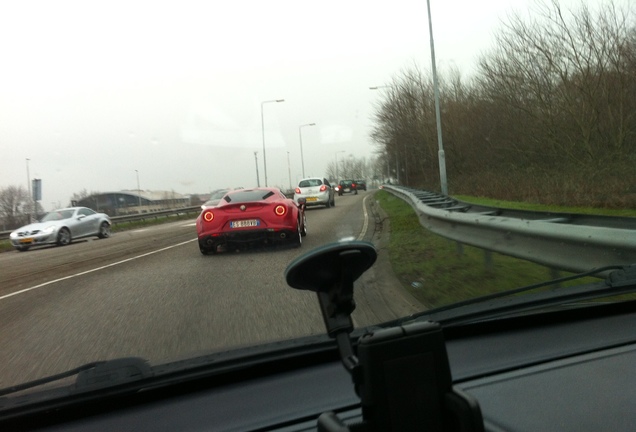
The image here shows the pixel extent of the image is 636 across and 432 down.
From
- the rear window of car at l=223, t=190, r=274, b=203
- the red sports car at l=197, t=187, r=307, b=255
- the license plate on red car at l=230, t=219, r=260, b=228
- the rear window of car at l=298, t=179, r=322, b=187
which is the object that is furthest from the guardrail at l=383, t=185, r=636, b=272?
the rear window of car at l=298, t=179, r=322, b=187

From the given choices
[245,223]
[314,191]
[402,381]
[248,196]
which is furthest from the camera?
[314,191]

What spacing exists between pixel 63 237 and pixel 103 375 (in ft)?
53.5

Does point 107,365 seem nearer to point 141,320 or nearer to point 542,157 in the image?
point 141,320

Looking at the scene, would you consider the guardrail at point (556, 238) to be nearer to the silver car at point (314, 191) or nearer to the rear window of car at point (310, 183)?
the silver car at point (314, 191)

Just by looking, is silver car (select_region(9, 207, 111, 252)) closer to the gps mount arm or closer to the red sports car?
the red sports car

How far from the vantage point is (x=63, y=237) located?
677 inches

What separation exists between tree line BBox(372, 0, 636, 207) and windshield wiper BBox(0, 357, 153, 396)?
9.41 m

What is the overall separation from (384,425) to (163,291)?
6035mm

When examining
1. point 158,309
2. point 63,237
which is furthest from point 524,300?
point 63,237

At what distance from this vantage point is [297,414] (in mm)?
2170

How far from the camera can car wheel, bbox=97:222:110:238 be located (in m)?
17.9

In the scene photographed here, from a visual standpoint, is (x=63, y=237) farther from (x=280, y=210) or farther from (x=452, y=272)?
(x=452, y=272)

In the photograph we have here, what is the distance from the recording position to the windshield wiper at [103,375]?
239cm

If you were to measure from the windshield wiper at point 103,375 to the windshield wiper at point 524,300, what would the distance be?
1.42 meters
